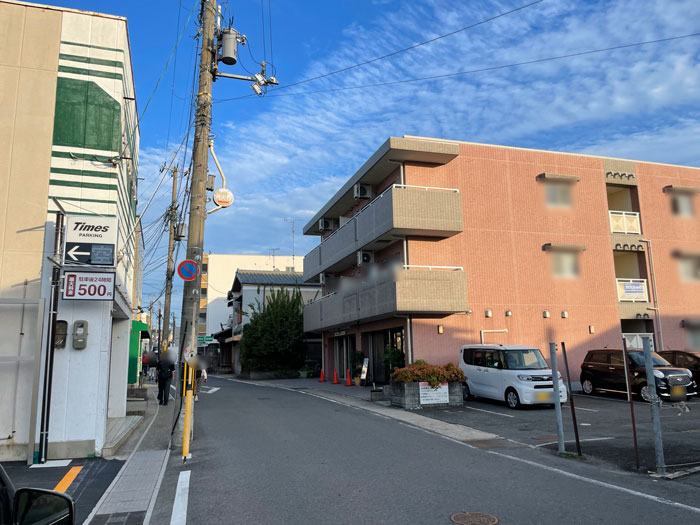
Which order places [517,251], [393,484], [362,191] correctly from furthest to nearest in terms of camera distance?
[362,191] → [517,251] → [393,484]

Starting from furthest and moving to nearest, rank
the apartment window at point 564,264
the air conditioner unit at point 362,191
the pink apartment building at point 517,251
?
the air conditioner unit at point 362,191
the apartment window at point 564,264
the pink apartment building at point 517,251

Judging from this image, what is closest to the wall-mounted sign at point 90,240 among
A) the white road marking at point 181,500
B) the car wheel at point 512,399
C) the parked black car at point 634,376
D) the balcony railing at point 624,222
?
the white road marking at point 181,500

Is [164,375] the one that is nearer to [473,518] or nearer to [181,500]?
[181,500]

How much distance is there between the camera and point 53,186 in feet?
31.9

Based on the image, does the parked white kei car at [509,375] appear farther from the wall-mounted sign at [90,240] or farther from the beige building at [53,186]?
the wall-mounted sign at [90,240]

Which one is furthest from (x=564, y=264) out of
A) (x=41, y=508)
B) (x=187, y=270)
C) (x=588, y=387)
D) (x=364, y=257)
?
(x=41, y=508)

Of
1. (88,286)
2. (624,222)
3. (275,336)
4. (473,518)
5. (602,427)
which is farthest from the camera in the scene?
(275,336)

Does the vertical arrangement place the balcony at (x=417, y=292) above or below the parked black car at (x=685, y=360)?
above

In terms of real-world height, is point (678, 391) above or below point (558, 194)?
below

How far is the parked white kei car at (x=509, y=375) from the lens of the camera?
15.2 metres

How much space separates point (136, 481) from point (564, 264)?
Result: 775 inches

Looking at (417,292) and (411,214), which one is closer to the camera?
(417,292)

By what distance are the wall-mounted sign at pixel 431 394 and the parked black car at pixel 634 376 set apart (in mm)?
5699

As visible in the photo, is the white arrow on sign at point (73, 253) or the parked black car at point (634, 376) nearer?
the white arrow on sign at point (73, 253)
